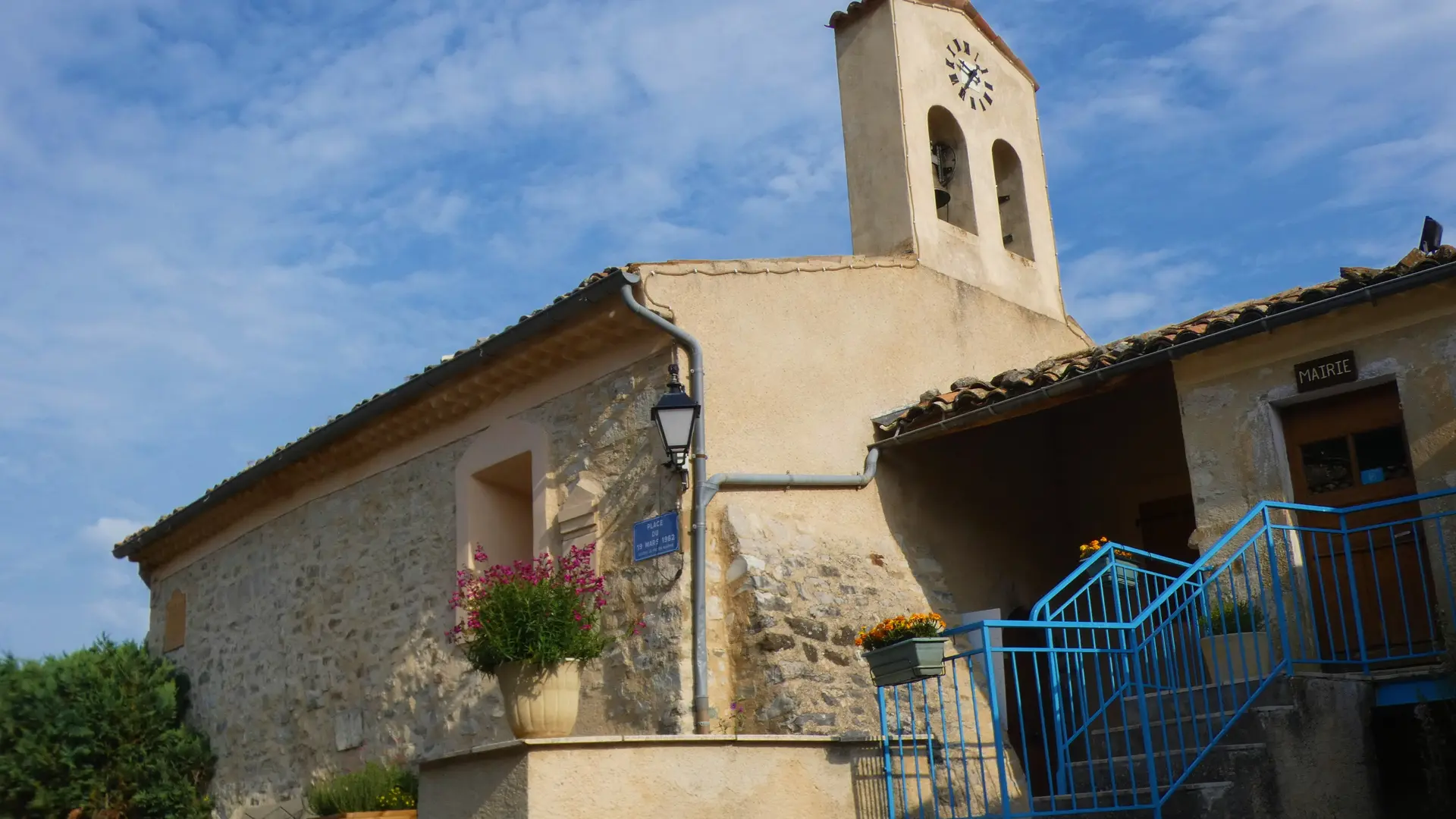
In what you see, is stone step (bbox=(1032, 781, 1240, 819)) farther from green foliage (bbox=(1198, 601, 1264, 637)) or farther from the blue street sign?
the blue street sign

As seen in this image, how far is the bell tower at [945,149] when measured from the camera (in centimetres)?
1129

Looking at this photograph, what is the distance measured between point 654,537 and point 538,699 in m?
2.07

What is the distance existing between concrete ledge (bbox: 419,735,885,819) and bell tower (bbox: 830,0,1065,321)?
16.3ft

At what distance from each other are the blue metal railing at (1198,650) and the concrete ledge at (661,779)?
0.95 feet

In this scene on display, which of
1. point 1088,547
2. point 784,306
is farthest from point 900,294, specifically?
point 1088,547

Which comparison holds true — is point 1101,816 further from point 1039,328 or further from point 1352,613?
point 1039,328

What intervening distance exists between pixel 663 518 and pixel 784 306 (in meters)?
1.85

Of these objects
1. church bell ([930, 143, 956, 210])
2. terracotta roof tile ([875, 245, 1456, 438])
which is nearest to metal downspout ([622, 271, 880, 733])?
terracotta roof tile ([875, 245, 1456, 438])

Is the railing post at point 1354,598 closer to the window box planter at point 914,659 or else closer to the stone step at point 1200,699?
the stone step at point 1200,699

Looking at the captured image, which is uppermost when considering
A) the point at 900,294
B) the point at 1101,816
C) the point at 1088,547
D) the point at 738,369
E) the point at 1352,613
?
the point at 900,294

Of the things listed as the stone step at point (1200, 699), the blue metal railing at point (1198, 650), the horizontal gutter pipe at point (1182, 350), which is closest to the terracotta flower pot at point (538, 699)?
the blue metal railing at point (1198, 650)

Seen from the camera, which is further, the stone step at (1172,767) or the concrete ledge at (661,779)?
the concrete ledge at (661,779)

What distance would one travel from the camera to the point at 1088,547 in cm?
845

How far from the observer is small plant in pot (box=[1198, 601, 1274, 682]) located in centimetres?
726
